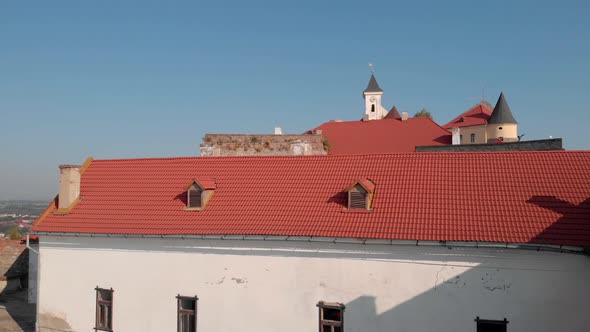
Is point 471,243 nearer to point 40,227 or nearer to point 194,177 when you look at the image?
point 194,177

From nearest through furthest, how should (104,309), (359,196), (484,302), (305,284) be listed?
(484,302), (305,284), (359,196), (104,309)

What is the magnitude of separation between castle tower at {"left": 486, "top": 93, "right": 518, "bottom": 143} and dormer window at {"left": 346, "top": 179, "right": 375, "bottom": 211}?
35364 mm

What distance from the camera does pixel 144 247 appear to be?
637 inches

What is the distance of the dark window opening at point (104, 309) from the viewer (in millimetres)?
16547

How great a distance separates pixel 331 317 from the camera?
46.8 ft

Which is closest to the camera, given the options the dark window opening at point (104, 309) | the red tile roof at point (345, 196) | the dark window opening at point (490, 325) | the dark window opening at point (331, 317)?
the dark window opening at point (490, 325)

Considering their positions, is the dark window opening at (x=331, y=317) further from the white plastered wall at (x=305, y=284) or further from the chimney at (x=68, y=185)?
the chimney at (x=68, y=185)

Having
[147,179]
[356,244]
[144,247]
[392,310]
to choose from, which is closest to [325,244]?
[356,244]

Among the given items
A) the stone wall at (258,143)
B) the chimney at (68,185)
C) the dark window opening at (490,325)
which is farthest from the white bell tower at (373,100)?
the dark window opening at (490,325)

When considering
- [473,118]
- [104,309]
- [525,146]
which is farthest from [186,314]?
[473,118]

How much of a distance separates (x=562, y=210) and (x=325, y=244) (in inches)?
252

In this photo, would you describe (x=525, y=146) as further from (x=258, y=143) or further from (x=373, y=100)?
(x=373, y=100)

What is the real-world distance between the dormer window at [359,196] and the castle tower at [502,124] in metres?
35.4

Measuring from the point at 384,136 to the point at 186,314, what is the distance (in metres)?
29.4
